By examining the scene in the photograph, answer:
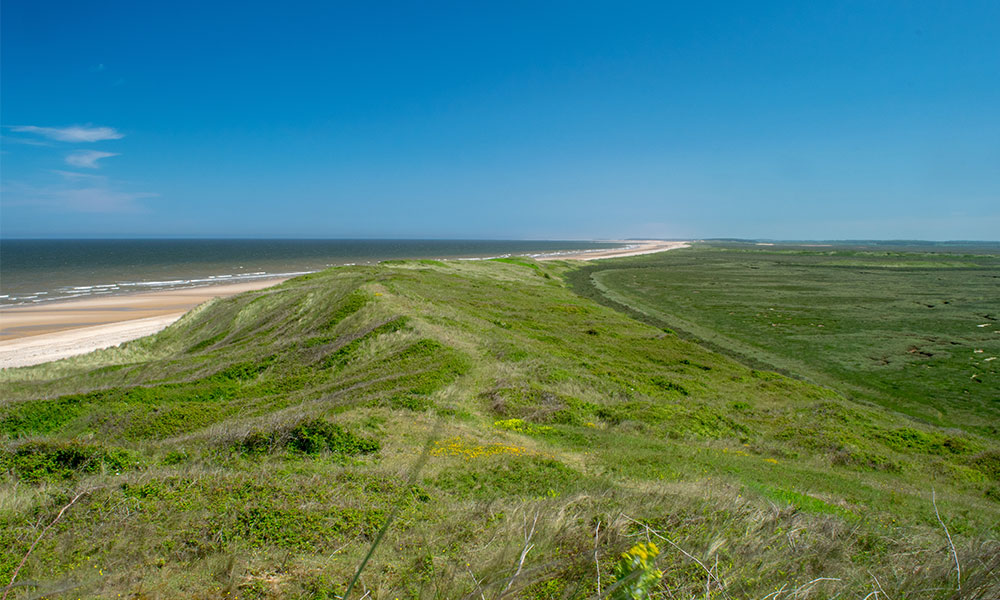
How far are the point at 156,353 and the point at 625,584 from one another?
31041mm

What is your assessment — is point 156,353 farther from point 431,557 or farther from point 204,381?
point 431,557

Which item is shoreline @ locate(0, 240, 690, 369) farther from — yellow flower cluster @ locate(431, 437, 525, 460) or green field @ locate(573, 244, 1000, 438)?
green field @ locate(573, 244, 1000, 438)

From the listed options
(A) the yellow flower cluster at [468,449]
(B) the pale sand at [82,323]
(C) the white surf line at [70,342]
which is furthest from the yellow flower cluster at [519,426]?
(B) the pale sand at [82,323]

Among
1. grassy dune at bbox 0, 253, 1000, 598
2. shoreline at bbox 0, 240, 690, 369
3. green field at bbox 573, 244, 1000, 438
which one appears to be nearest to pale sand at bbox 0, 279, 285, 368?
shoreline at bbox 0, 240, 690, 369

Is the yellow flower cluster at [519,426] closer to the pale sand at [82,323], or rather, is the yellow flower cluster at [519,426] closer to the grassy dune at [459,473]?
the grassy dune at [459,473]

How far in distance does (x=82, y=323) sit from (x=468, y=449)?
49000 mm

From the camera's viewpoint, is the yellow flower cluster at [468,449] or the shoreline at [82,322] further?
the shoreline at [82,322]

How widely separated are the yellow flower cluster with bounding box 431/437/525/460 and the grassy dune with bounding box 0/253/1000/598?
0.34 feet

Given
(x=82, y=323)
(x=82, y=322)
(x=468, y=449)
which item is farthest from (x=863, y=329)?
(x=82, y=322)

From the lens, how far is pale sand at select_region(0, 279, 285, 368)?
31281 millimetres

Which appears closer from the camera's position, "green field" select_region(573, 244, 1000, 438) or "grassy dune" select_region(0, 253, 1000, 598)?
"grassy dune" select_region(0, 253, 1000, 598)

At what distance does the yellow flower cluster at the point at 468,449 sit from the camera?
10.4m

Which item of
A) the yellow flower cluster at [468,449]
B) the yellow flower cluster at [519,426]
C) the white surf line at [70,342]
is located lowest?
the white surf line at [70,342]

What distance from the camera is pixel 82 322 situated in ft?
140
